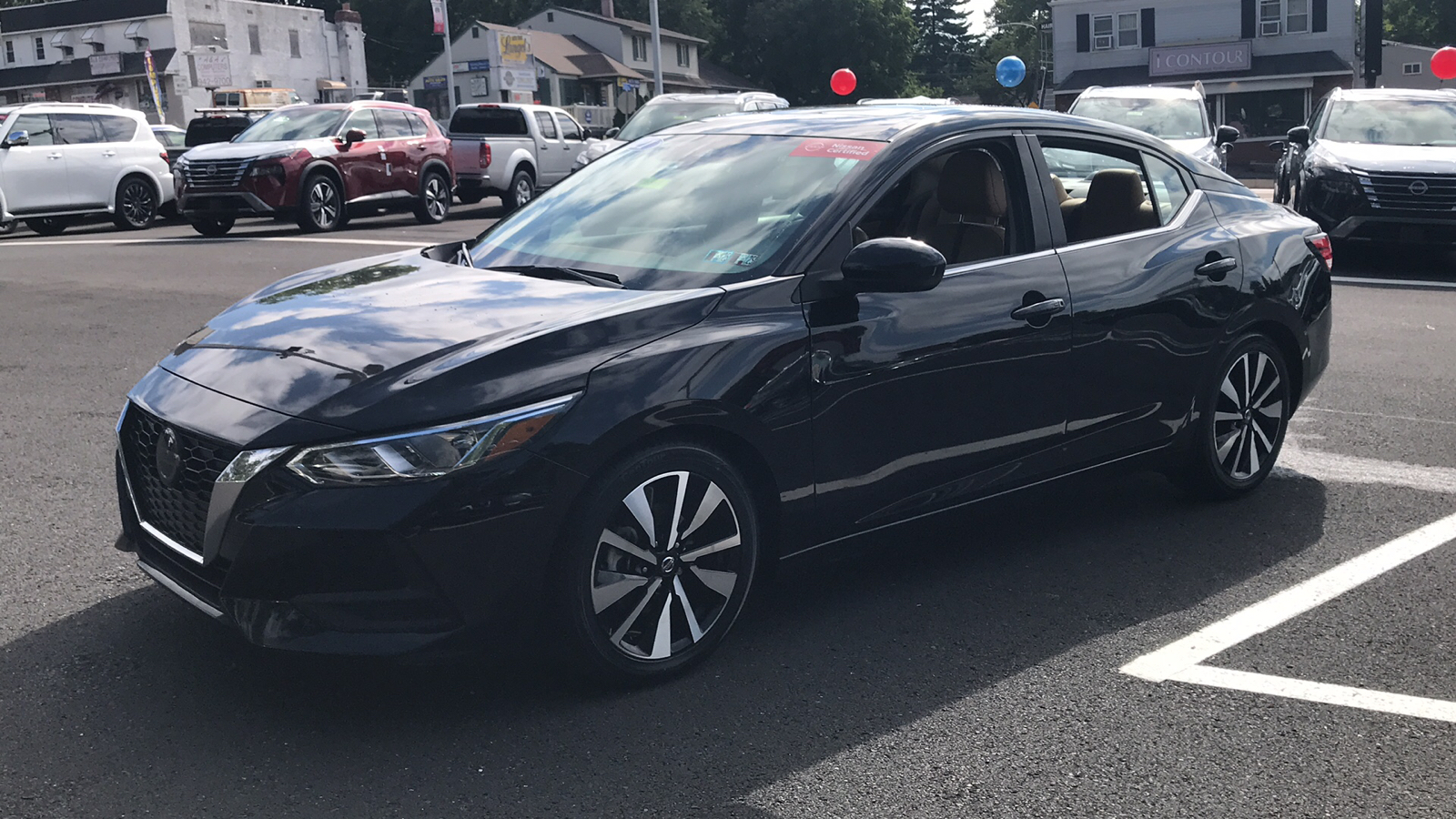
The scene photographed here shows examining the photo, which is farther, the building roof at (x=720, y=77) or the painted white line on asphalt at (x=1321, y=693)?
the building roof at (x=720, y=77)

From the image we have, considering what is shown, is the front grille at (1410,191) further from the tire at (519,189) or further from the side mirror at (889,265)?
the tire at (519,189)

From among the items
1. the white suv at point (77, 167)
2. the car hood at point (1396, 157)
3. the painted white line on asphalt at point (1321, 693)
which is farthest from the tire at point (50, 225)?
the painted white line on asphalt at point (1321, 693)

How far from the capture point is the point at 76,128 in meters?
20.4

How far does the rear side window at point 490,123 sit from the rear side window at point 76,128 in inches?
232

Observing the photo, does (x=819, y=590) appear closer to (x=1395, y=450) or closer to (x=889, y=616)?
(x=889, y=616)

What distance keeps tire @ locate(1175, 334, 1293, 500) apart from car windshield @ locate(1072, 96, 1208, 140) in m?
12.3

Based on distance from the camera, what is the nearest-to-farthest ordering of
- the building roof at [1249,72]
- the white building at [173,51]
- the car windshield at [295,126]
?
the car windshield at [295,126]
the building roof at [1249,72]
the white building at [173,51]

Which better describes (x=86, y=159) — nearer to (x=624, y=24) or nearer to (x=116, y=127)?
(x=116, y=127)

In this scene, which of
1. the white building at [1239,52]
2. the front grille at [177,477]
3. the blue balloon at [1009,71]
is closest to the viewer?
the front grille at [177,477]

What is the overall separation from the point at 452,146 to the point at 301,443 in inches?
800

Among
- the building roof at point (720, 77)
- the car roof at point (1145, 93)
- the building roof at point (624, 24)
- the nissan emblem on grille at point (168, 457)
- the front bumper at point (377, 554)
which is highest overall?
the building roof at point (624, 24)

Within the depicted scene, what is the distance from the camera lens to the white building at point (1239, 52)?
5256 centimetres

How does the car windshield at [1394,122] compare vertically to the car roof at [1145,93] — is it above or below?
below

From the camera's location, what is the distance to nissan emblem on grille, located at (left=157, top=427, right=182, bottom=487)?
12.1 feet
